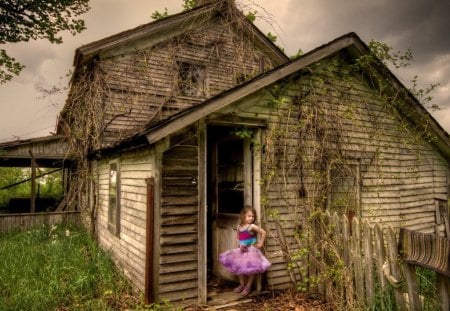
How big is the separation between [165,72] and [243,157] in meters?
6.08

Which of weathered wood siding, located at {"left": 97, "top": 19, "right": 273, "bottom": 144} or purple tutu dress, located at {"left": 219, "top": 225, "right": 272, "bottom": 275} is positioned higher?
weathered wood siding, located at {"left": 97, "top": 19, "right": 273, "bottom": 144}

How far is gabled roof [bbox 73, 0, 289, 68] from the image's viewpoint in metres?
10.1

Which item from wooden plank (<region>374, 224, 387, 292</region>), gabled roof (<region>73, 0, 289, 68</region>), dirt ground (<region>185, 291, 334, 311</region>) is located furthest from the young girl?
gabled roof (<region>73, 0, 289, 68</region>)

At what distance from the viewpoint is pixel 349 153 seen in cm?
741

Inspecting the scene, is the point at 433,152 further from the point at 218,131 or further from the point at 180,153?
the point at 180,153

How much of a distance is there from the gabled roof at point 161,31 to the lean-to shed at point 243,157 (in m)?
0.06

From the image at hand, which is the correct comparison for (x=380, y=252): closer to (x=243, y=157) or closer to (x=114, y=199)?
(x=243, y=157)

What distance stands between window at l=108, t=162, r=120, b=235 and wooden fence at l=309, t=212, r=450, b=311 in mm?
4460

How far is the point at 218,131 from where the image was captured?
7062mm

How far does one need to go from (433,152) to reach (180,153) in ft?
26.0

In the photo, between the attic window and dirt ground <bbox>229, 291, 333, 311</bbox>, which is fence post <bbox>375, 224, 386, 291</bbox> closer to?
dirt ground <bbox>229, 291, 333, 311</bbox>

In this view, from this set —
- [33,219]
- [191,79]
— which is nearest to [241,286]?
[191,79]

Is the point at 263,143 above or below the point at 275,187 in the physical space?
above

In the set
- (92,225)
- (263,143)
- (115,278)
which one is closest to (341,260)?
(263,143)
